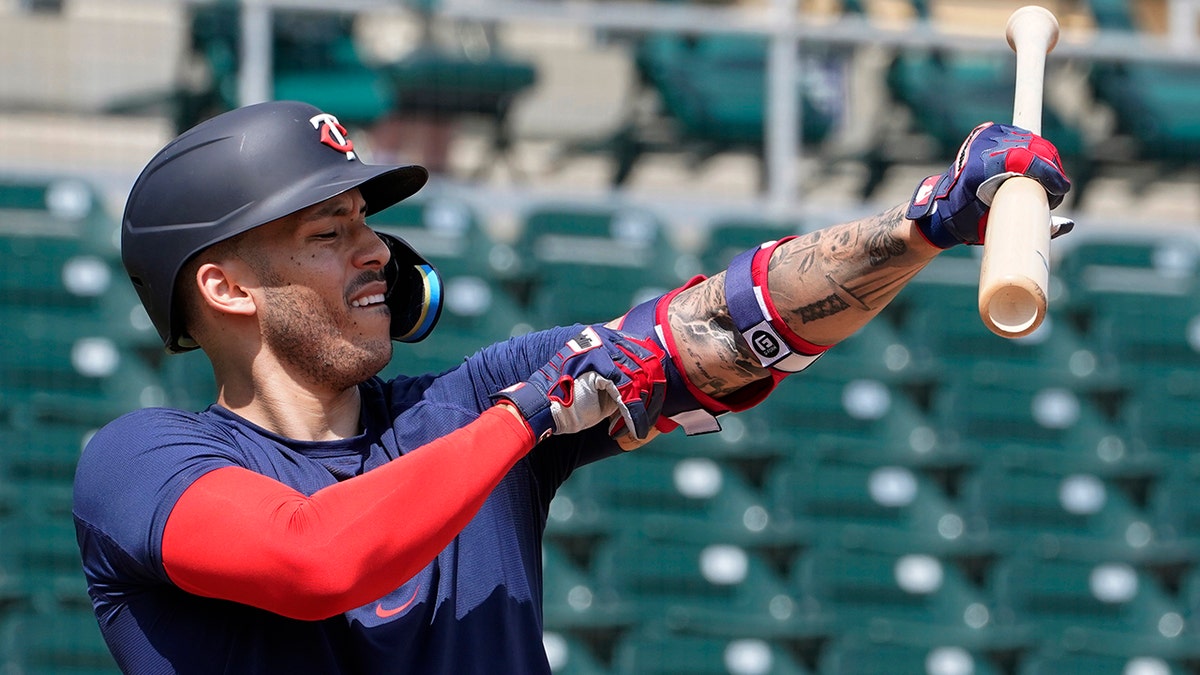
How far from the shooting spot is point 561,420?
167 cm

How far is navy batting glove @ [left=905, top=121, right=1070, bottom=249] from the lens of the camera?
5.31 feet

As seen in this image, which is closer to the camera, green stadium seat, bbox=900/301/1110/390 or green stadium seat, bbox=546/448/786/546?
green stadium seat, bbox=546/448/786/546

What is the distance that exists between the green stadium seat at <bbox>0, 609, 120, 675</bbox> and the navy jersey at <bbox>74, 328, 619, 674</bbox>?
264cm

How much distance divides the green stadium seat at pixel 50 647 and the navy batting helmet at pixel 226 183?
102 inches

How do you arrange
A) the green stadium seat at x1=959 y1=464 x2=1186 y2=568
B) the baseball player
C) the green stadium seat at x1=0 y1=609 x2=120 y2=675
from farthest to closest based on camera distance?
the green stadium seat at x1=959 y1=464 x2=1186 y2=568 < the green stadium seat at x1=0 y1=609 x2=120 y2=675 < the baseball player

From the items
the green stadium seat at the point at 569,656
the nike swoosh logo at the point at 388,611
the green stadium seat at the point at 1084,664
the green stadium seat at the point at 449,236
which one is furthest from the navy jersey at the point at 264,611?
the green stadium seat at the point at 1084,664

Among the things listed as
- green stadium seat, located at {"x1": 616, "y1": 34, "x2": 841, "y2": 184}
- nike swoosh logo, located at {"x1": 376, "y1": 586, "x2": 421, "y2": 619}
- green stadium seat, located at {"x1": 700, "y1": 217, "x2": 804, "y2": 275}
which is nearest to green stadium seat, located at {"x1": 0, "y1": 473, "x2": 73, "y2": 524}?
green stadium seat, located at {"x1": 700, "y1": 217, "x2": 804, "y2": 275}

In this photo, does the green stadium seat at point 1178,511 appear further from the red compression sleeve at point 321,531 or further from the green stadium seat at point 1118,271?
the red compression sleeve at point 321,531

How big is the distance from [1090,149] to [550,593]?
2.83m

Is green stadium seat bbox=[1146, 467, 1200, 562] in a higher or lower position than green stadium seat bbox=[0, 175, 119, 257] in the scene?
lower

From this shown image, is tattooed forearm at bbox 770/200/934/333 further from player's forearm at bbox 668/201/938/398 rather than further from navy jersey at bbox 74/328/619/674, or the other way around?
navy jersey at bbox 74/328/619/674

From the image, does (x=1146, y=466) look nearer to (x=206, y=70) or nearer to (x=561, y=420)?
(x=206, y=70)

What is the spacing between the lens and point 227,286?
5.90 ft

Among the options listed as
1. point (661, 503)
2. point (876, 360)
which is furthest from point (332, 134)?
point (876, 360)
